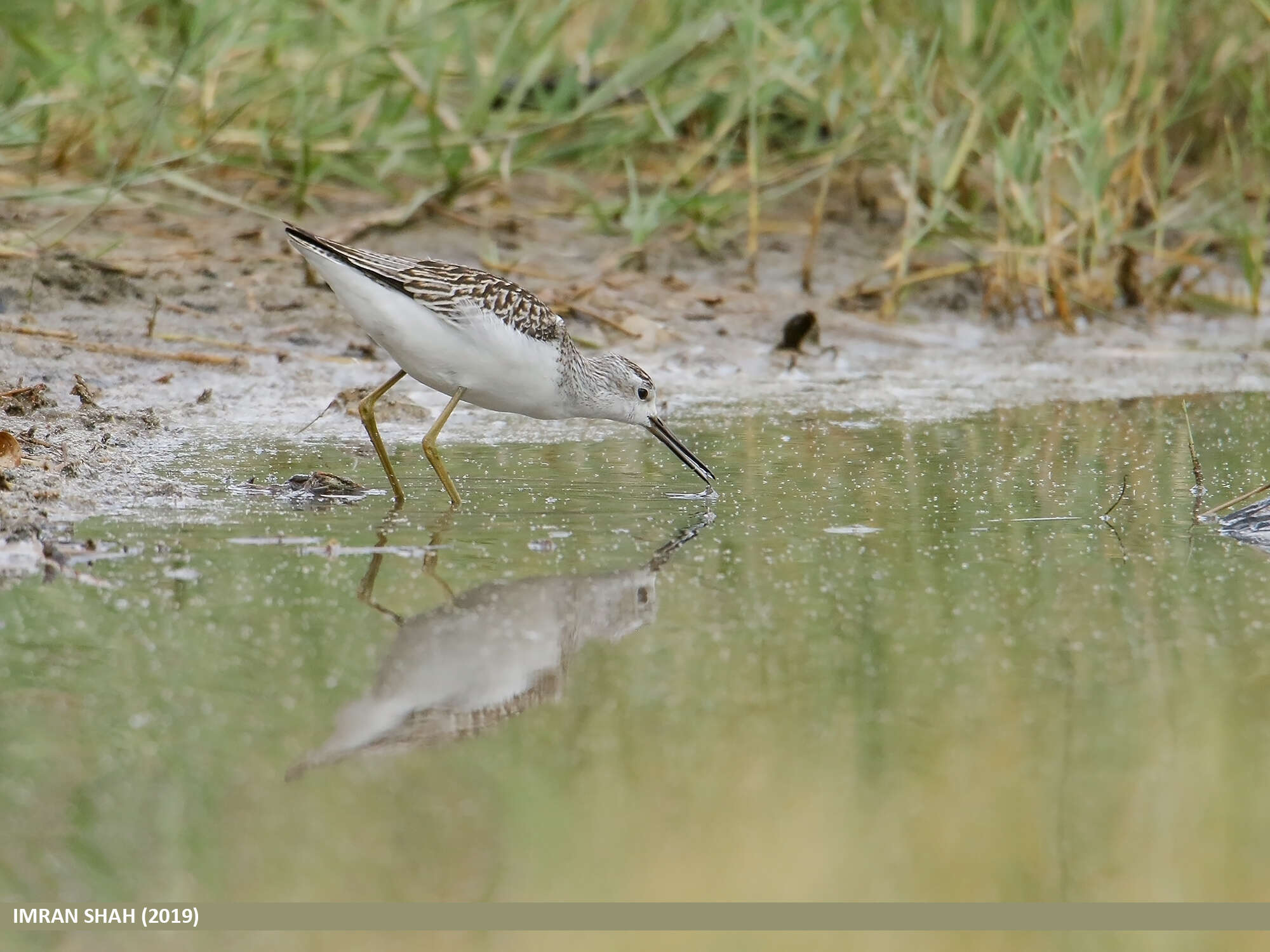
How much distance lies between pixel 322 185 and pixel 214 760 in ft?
19.7

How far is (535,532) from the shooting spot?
4.60 meters

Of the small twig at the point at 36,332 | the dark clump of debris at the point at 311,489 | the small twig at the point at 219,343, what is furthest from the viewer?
the small twig at the point at 219,343

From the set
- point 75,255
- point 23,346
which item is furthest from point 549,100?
point 23,346

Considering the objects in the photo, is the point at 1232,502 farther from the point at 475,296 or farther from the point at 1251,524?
the point at 475,296

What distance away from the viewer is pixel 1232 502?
15.4 feet

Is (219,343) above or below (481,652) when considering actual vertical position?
below

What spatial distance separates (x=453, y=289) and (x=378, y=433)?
22.1 inches

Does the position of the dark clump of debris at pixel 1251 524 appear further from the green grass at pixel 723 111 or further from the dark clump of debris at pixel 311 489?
the green grass at pixel 723 111

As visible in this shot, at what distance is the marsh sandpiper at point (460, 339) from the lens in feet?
16.7

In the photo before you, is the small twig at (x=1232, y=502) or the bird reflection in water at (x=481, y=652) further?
the small twig at (x=1232, y=502)

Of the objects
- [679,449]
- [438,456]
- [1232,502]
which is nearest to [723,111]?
[679,449]

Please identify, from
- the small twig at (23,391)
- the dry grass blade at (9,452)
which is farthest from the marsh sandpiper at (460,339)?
the small twig at (23,391)

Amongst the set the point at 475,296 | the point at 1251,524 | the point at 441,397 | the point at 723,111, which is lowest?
the point at 441,397

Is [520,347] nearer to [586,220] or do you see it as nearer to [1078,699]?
[1078,699]
